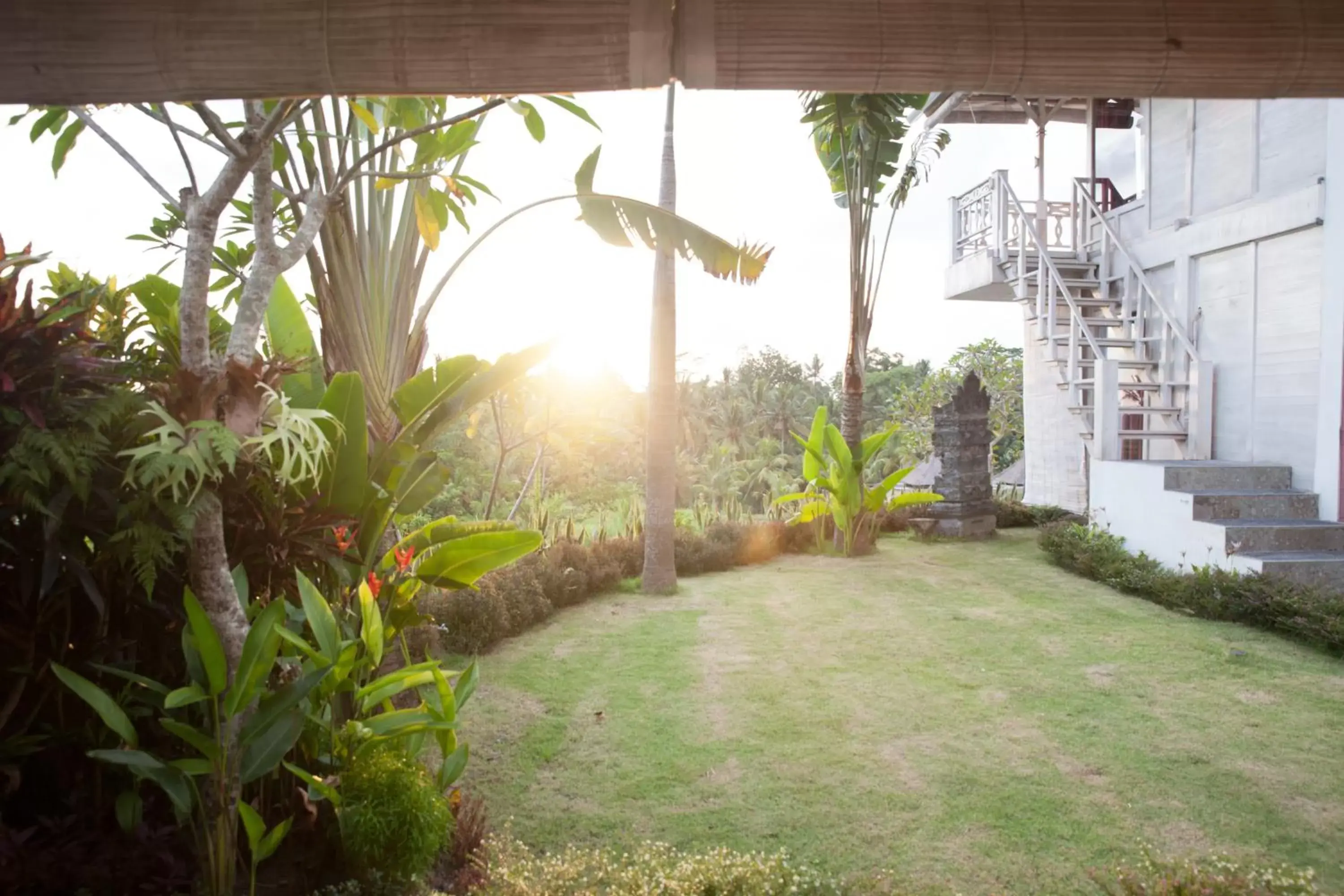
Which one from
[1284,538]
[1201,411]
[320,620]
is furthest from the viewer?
[1201,411]

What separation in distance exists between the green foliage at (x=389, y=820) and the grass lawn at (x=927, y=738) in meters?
0.65

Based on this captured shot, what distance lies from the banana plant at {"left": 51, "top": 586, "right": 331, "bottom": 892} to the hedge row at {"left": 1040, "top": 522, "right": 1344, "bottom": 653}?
19.9ft

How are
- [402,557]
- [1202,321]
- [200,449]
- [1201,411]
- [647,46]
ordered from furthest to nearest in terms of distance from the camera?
[1202,321], [1201,411], [402,557], [200,449], [647,46]

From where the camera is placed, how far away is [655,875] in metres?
2.61

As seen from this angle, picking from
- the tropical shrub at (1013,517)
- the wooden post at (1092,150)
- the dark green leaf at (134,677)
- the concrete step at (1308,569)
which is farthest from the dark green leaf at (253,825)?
the wooden post at (1092,150)

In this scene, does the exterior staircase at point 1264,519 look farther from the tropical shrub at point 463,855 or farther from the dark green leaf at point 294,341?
the dark green leaf at point 294,341

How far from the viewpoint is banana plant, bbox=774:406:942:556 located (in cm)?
899

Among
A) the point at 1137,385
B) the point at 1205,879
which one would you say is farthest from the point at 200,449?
the point at 1137,385

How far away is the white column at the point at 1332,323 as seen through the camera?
659cm

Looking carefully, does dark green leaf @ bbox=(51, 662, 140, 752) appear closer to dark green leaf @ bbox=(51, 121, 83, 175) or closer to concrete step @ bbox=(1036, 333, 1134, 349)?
dark green leaf @ bbox=(51, 121, 83, 175)

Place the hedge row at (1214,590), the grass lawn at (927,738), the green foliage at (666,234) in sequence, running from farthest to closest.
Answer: the hedge row at (1214,590) < the green foliage at (666,234) < the grass lawn at (927,738)

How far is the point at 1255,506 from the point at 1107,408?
66.4 inches

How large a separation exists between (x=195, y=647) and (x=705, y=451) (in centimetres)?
2761

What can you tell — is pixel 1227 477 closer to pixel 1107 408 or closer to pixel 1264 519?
pixel 1264 519
